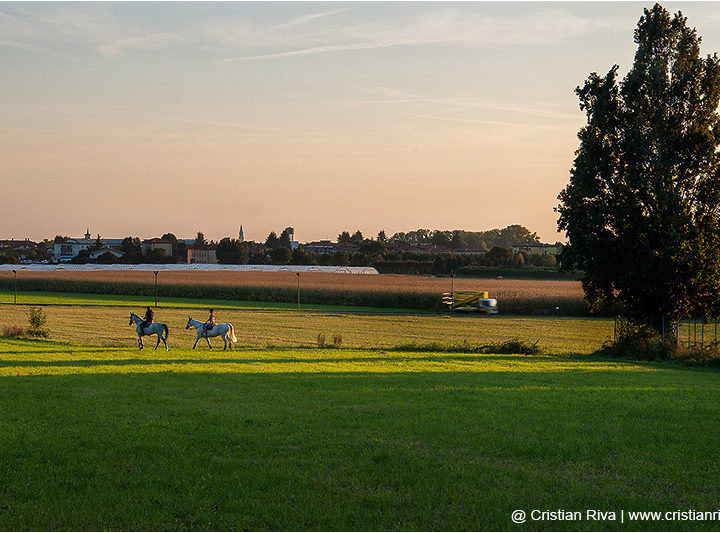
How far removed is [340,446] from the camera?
11.0 m

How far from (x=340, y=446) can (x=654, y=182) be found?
27.0 metres

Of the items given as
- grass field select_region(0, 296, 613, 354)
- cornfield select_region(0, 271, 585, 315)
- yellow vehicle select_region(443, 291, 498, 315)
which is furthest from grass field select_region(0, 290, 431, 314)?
grass field select_region(0, 296, 613, 354)

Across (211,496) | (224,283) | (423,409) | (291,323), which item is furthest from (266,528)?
(224,283)

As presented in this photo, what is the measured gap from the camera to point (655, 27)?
33688 millimetres

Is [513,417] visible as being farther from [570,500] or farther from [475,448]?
[570,500]

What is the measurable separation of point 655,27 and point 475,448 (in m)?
29.9

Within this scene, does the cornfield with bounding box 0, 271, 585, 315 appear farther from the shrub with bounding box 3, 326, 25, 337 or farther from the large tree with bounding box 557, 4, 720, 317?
the shrub with bounding box 3, 326, 25, 337

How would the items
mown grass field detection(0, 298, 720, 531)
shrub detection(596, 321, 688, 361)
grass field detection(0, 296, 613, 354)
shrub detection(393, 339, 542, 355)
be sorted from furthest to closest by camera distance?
grass field detection(0, 296, 613, 354), shrub detection(393, 339, 542, 355), shrub detection(596, 321, 688, 361), mown grass field detection(0, 298, 720, 531)

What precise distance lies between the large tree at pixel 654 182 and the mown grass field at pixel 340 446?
1066 cm

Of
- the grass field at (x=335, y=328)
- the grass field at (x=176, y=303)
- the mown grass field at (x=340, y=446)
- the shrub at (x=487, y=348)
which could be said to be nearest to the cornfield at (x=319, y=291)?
the grass field at (x=176, y=303)

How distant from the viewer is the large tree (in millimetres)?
32094

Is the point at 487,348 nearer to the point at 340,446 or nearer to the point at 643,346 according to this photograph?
the point at 643,346

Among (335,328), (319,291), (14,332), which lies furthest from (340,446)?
(319,291)

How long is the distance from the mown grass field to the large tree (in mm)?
10663
